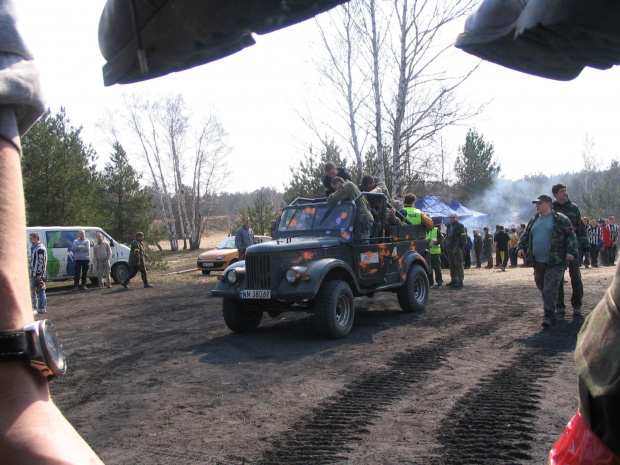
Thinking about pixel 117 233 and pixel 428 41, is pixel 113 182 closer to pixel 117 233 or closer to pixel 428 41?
pixel 117 233

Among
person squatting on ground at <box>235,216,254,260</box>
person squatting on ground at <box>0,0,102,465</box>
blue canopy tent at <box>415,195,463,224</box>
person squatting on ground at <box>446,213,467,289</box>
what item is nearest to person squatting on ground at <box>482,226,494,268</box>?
blue canopy tent at <box>415,195,463,224</box>

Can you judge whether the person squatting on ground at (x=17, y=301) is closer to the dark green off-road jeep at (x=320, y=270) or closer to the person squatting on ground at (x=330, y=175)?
the dark green off-road jeep at (x=320, y=270)

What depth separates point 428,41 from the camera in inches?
543

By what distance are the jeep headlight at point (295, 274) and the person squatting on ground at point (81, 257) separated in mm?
10853

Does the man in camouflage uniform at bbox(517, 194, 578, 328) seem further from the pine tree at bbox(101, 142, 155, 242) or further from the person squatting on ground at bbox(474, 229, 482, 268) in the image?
the pine tree at bbox(101, 142, 155, 242)

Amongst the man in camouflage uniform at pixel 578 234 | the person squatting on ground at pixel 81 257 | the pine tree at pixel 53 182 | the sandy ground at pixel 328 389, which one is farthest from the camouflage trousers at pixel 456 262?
the pine tree at pixel 53 182

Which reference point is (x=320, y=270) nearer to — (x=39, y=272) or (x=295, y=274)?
(x=295, y=274)

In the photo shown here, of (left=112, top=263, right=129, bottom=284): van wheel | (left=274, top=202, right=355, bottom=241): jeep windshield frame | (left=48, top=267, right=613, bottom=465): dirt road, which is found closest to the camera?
(left=48, top=267, right=613, bottom=465): dirt road

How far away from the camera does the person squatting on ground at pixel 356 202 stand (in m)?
Result: 8.50

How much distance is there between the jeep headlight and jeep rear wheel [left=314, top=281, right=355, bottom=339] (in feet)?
1.22

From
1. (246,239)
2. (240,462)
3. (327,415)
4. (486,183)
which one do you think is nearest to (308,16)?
(240,462)

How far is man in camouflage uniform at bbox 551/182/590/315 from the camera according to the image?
8102 millimetres

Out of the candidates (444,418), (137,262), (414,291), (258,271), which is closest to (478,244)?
(414,291)

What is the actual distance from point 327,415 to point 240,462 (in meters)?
1.00
